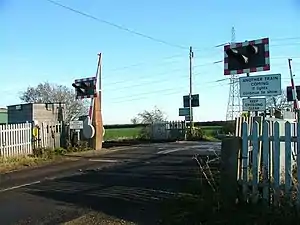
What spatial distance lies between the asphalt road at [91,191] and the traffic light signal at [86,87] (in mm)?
8066

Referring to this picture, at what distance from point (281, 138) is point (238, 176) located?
1.08 meters

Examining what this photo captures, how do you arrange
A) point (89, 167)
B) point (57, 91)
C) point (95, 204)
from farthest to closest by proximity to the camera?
point (57, 91)
point (89, 167)
point (95, 204)

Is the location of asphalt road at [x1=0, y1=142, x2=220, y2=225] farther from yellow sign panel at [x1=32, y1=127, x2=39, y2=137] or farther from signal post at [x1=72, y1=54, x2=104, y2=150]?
signal post at [x1=72, y1=54, x2=104, y2=150]

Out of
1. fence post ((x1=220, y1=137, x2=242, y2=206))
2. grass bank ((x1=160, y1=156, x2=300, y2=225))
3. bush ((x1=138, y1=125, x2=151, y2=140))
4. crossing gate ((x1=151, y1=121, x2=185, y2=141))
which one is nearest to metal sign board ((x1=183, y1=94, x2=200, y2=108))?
crossing gate ((x1=151, y1=121, x2=185, y2=141))

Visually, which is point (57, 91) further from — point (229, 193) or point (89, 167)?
point (229, 193)

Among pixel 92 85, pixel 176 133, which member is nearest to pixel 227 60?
pixel 92 85

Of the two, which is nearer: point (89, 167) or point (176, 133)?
point (89, 167)

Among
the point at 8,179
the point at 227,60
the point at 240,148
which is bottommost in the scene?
the point at 8,179

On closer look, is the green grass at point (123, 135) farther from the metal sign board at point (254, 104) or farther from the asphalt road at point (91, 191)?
the metal sign board at point (254, 104)

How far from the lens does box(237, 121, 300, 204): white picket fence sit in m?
6.95

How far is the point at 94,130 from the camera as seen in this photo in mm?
23766

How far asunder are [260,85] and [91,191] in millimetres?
4749

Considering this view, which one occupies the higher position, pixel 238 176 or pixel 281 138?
pixel 281 138

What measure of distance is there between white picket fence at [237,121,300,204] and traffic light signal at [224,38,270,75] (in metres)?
3.38
